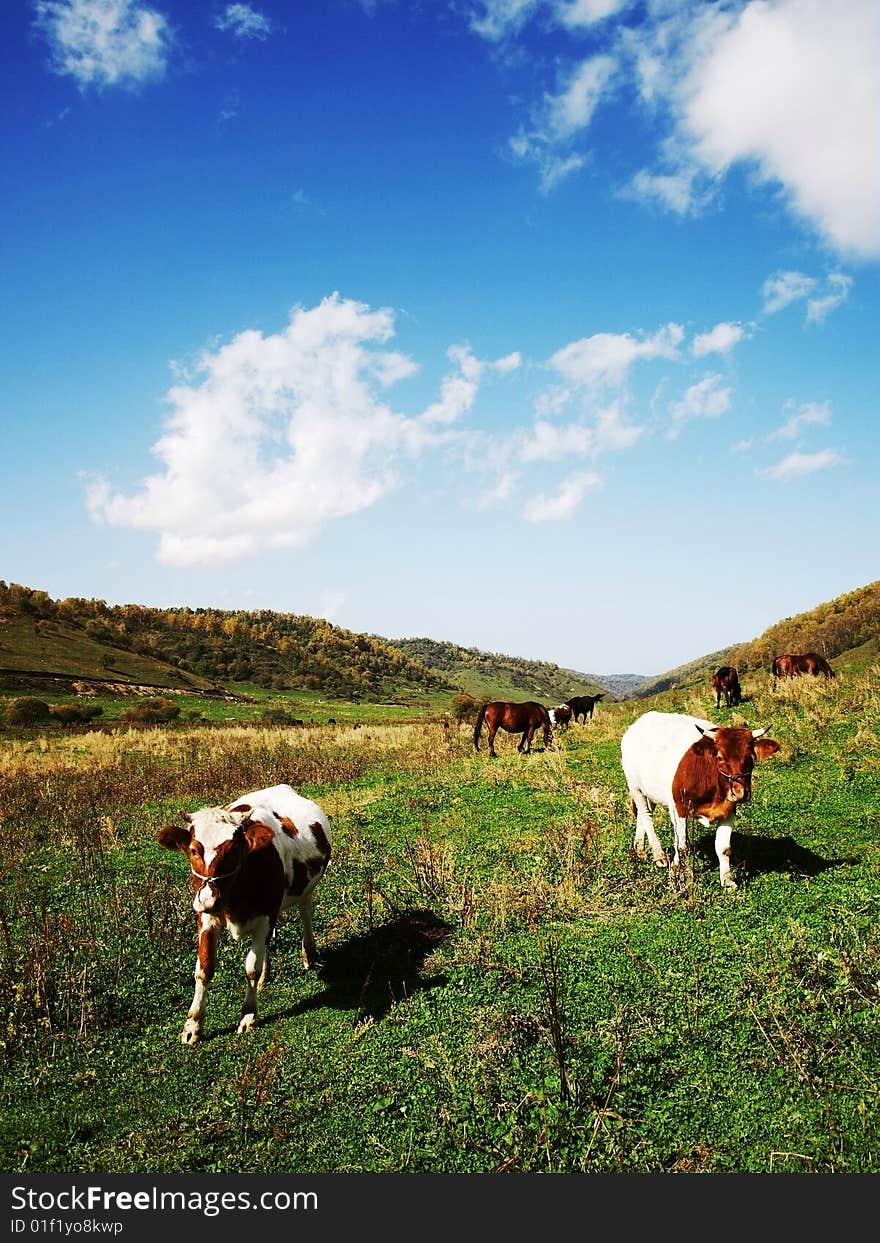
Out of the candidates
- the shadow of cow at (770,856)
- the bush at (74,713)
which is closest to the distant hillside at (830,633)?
the shadow of cow at (770,856)

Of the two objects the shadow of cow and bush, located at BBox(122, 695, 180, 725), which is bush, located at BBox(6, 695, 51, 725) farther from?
the shadow of cow

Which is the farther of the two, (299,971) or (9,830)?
(9,830)

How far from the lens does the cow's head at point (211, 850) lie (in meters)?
6.51

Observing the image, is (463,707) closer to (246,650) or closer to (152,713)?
(152,713)

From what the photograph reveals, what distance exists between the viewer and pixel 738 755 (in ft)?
28.6

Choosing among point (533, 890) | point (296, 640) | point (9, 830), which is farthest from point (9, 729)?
point (296, 640)

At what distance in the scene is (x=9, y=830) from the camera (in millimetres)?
15750

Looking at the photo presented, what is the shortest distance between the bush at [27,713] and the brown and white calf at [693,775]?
45.2 meters

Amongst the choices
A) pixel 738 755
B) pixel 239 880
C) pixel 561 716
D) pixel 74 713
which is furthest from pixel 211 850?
pixel 74 713

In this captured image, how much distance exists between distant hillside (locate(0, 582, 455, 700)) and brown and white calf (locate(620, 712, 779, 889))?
59.6 metres

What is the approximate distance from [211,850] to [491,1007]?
3.06 metres

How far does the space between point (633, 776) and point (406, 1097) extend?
6.63 m

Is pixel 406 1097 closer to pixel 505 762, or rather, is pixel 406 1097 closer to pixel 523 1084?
pixel 523 1084

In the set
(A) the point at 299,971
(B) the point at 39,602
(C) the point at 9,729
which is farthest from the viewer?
(B) the point at 39,602
